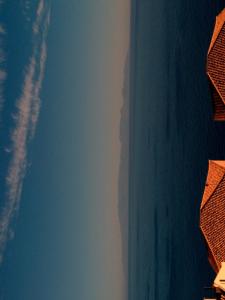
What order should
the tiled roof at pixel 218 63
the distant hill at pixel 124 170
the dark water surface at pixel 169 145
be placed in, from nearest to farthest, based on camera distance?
the tiled roof at pixel 218 63, the dark water surface at pixel 169 145, the distant hill at pixel 124 170

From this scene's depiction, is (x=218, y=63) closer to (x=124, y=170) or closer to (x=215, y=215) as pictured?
(x=215, y=215)

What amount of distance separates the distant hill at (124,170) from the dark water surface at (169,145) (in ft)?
1.67

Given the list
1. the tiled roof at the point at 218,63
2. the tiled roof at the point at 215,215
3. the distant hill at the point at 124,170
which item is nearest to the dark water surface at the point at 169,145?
the distant hill at the point at 124,170

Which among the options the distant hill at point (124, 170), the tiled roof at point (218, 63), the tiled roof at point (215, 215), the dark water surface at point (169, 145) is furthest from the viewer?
the distant hill at point (124, 170)

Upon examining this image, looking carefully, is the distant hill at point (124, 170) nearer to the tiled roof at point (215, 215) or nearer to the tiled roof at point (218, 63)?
the tiled roof at point (218, 63)

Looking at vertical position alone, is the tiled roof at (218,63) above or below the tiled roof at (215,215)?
above

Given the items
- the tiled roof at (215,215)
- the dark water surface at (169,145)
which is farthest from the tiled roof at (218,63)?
the dark water surface at (169,145)

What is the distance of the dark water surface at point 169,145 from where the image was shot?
2548cm

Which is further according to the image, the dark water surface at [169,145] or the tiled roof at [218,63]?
the dark water surface at [169,145]

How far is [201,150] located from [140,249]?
8922 millimetres

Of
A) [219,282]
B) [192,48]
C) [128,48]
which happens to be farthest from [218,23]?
[219,282]

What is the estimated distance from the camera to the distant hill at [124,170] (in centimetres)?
2784

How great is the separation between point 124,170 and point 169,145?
354cm

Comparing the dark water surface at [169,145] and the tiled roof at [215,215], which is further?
the dark water surface at [169,145]
